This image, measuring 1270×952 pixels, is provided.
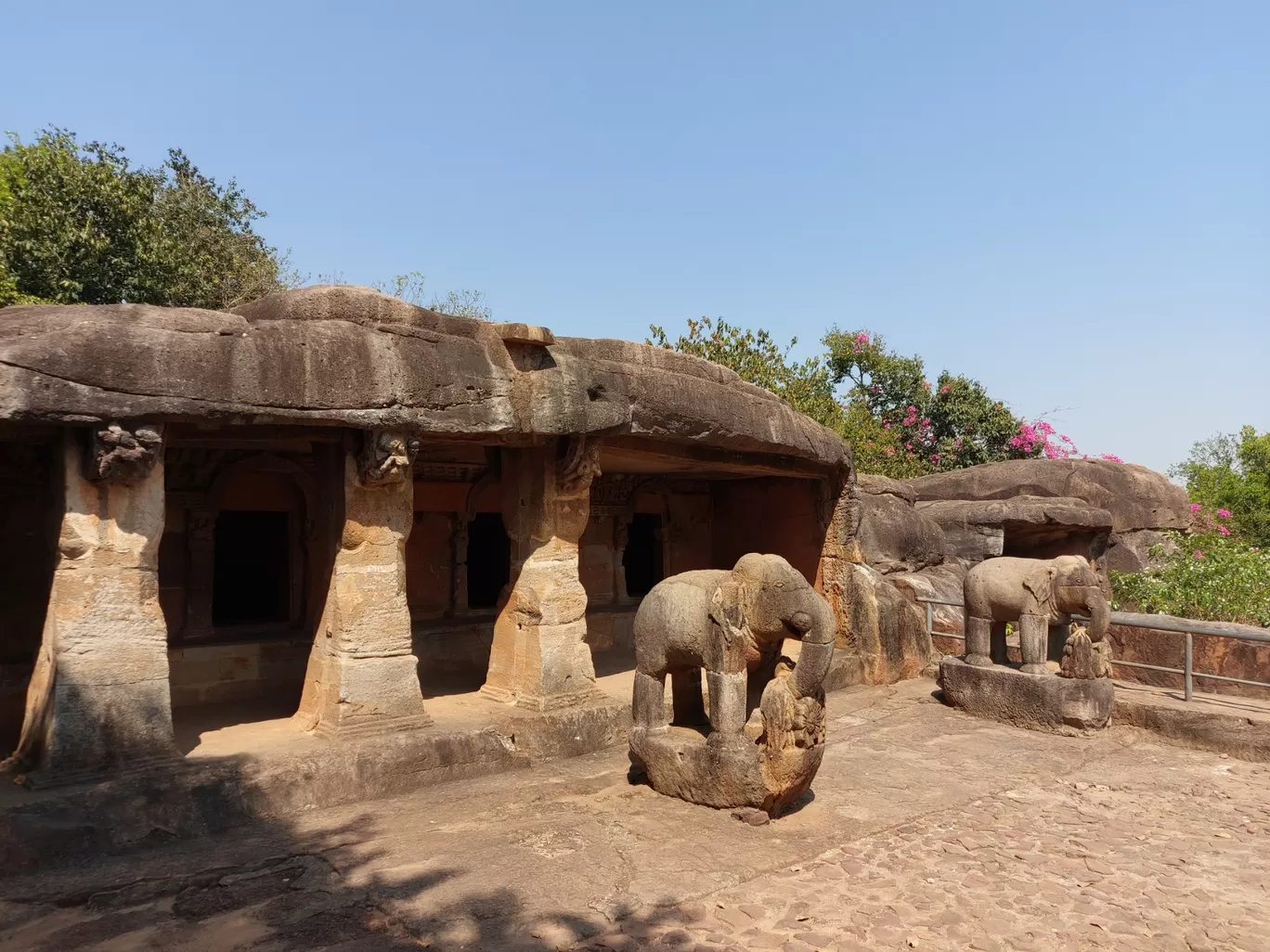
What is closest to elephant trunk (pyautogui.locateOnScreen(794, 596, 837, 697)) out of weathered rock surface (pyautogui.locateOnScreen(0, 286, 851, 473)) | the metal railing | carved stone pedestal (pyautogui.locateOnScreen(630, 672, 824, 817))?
carved stone pedestal (pyautogui.locateOnScreen(630, 672, 824, 817))

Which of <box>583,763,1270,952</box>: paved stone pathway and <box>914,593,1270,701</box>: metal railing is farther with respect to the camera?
<box>914,593,1270,701</box>: metal railing

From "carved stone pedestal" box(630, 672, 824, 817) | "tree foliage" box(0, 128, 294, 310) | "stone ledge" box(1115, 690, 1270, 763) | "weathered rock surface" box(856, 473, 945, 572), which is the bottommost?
"stone ledge" box(1115, 690, 1270, 763)

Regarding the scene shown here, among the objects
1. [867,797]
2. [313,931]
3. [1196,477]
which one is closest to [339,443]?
[313,931]

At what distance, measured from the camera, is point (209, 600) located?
818 centimetres

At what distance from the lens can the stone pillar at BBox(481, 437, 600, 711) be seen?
23.5 feet

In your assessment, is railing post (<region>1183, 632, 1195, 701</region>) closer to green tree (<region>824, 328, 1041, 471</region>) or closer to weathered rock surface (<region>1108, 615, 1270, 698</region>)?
weathered rock surface (<region>1108, 615, 1270, 698</region>)

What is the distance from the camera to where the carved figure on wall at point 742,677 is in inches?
207

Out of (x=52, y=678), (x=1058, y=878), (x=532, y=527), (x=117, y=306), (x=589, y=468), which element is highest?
(x=117, y=306)

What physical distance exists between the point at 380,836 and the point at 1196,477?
3650 centimetres

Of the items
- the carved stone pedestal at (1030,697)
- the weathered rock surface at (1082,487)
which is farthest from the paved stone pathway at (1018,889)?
the weathered rock surface at (1082,487)

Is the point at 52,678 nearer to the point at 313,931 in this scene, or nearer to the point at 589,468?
the point at 313,931

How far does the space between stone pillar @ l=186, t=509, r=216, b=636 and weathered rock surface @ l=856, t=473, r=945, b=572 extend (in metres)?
7.74

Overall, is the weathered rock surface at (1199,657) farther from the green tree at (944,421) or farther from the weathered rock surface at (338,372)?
the green tree at (944,421)

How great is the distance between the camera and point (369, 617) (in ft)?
20.4
